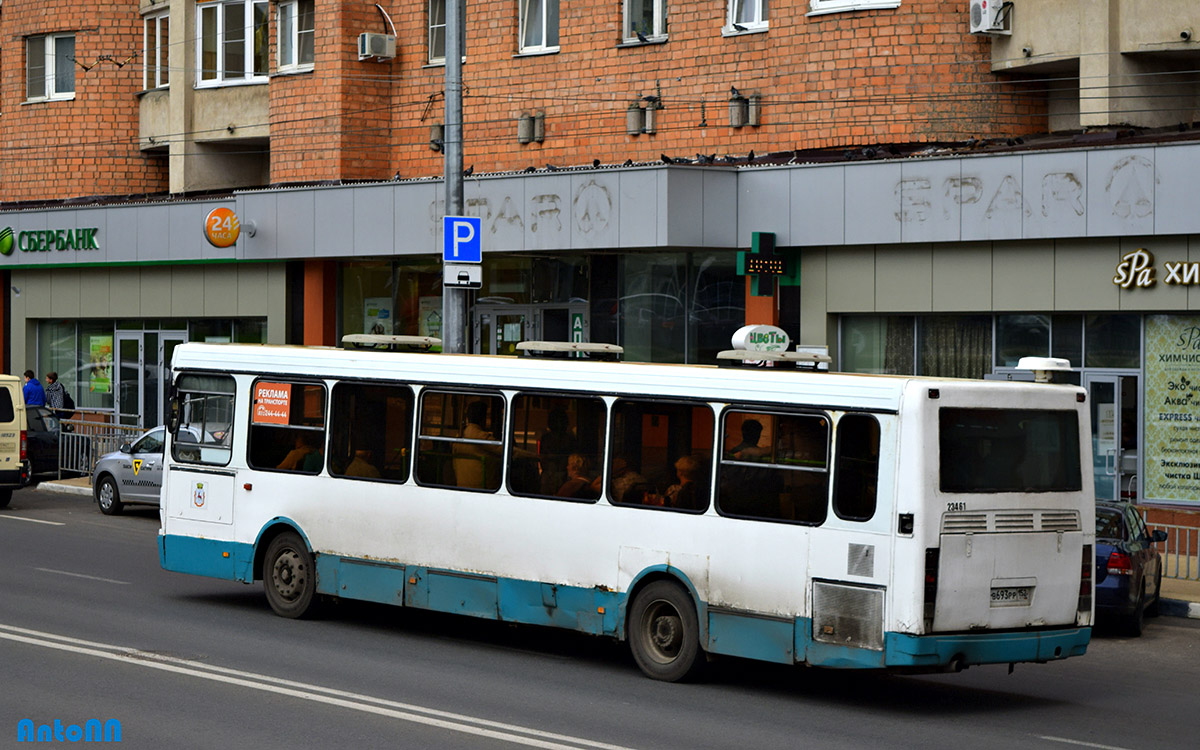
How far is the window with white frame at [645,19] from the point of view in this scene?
26.0 metres

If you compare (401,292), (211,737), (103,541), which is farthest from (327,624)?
(401,292)

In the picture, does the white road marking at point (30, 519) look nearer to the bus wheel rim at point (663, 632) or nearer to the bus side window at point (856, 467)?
the bus wheel rim at point (663, 632)

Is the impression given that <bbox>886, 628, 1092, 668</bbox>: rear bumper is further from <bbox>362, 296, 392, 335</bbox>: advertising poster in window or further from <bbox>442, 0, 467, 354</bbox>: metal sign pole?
<bbox>362, 296, 392, 335</bbox>: advertising poster in window

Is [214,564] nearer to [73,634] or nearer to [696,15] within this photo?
[73,634]

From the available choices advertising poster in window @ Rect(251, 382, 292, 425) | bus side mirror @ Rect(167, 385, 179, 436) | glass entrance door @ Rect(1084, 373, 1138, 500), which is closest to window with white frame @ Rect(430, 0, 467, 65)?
glass entrance door @ Rect(1084, 373, 1138, 500)

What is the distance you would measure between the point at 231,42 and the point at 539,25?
8414mm

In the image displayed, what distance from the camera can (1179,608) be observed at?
16656 mm

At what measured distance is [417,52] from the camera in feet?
96.4

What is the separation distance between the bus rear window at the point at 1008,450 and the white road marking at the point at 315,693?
305cm

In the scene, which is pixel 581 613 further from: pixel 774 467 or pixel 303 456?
pixel 303 456

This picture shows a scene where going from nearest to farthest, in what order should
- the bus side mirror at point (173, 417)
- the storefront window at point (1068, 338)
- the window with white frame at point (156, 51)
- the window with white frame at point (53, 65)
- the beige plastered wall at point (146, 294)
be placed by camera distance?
1. the bus side mirror at point (173, 417)
2. the storefront window at point (1068, 338)
3. the beige plastered wall at point (146, 294)
4. the window with white frame at point (156, 51)
5. the window with white frame at point (53, 65)

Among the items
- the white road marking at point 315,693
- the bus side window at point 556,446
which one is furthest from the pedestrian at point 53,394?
the bus side window at point 556,446

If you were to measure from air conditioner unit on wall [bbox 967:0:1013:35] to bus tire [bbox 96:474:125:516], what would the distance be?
14.5m

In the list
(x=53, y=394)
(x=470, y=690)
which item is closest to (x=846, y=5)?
(x=470, y=690)
